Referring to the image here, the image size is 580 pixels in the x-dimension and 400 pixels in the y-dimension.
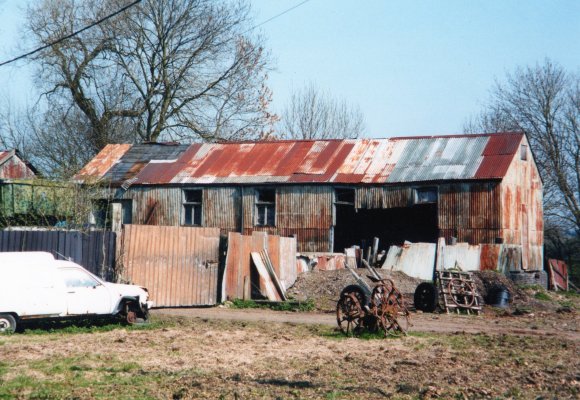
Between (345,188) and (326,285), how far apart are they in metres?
8.90

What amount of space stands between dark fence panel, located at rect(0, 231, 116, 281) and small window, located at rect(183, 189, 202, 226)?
1588cm

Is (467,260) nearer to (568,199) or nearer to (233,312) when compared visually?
(233,312)

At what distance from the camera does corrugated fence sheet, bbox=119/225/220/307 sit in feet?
76.6

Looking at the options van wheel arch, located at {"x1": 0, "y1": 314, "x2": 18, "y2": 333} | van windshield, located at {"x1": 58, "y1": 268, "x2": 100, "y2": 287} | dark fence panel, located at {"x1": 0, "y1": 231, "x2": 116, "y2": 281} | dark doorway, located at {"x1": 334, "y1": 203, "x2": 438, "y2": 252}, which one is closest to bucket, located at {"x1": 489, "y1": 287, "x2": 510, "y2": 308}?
dark doorway, located at {"x1": 334, "y1": 203, "x2": 438, "y2": 252}

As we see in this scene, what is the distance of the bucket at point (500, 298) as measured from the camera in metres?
26.9

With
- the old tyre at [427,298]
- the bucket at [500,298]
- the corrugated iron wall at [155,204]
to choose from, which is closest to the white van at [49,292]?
the old tyre at [427,298]

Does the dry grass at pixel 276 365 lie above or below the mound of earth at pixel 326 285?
below

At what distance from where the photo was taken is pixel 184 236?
81.5 ft

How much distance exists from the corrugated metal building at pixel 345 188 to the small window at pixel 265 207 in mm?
45

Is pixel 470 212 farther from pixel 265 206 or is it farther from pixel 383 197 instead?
pixel 265 206

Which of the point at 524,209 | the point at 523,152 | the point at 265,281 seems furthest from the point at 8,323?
the point at 523,152

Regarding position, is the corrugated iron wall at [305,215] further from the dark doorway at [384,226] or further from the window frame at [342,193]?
the dark doorway at [384,226]

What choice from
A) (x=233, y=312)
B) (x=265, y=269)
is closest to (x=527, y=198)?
(x=265, y=269)

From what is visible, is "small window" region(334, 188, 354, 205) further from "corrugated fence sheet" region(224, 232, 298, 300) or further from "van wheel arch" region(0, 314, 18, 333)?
"van wheel arch" region(0, 314, 18, 333)
